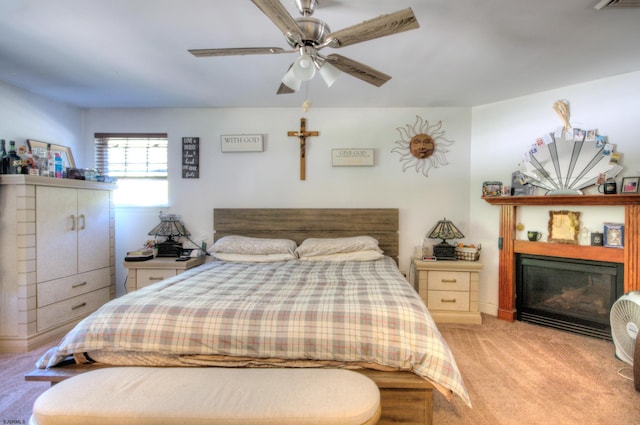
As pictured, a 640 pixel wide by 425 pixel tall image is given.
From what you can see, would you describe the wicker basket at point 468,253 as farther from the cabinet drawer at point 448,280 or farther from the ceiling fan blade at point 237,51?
the ceiling fan blade at point 237,51

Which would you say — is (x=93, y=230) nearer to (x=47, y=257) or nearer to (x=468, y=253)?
(x=47, y=257)

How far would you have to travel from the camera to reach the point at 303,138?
3377 millimetres

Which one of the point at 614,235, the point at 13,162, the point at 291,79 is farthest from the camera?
the point at 614,235

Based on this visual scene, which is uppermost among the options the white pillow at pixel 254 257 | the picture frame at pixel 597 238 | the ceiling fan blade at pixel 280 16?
the ceiling fan blade at pixel 280 16

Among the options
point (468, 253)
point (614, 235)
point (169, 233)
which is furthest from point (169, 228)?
point (614, 235)

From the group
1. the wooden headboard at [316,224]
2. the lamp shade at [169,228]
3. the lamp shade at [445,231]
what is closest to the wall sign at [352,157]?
the wooden headboard at [316,224]

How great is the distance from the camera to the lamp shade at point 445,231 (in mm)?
3102

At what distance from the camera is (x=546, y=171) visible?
9.49ft

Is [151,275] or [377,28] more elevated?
[377,28]

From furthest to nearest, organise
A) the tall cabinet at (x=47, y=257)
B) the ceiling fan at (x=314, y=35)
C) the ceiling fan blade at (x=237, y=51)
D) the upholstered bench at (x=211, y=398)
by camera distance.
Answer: the tall cabinet at (x=47, y=257) < the ceiling fan blade at (x=237, y=51) < the ceiling fan at (x=314, y=35) < the upholstered bench at (x=211, y=398)

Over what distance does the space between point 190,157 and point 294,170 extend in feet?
4.14

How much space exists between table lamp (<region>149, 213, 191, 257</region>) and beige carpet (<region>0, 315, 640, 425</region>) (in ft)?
4.12

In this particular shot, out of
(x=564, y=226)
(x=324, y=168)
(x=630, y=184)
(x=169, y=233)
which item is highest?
(x=324, y=168)

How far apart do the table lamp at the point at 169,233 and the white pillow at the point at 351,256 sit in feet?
4.76
